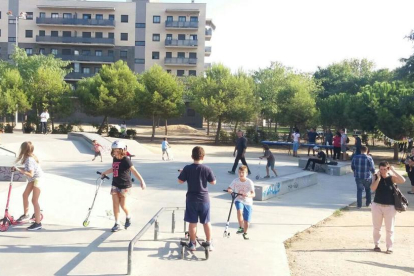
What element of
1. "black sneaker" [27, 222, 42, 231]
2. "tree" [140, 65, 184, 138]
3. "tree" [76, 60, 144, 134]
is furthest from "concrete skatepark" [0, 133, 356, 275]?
"tree" [76, 60, 144, 134]

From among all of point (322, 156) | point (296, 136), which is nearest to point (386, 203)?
point (322, 156)

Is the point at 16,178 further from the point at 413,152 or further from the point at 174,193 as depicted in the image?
the point at 413,152

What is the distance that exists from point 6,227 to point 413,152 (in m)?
11.8

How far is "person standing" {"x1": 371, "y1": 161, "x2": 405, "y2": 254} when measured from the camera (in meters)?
7.14

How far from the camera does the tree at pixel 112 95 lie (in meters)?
38.5

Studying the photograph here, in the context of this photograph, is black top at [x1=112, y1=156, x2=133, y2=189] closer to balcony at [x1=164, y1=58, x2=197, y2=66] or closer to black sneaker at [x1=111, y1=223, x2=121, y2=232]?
black sneaker at [x1=111, y1=223, x2=121, y2=232]

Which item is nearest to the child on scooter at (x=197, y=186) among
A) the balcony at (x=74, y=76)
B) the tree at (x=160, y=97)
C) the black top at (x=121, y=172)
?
the black top at (x=121, y=172)

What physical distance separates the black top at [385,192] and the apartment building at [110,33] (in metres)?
60.4

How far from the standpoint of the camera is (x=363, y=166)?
10812mm

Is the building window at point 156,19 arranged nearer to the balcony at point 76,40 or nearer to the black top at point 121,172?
the balcony at point 76,40

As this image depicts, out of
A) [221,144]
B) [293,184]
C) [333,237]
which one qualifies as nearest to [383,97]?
[221,144]

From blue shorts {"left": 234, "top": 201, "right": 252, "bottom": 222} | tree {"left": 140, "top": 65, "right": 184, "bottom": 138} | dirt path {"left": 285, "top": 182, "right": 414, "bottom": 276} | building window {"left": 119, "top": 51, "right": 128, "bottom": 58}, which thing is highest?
building window {"left": 119, "top": 51, "right": 128, "bottom": 58}

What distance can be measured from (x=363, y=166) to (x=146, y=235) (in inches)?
240

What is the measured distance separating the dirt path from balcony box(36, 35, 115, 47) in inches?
2435
